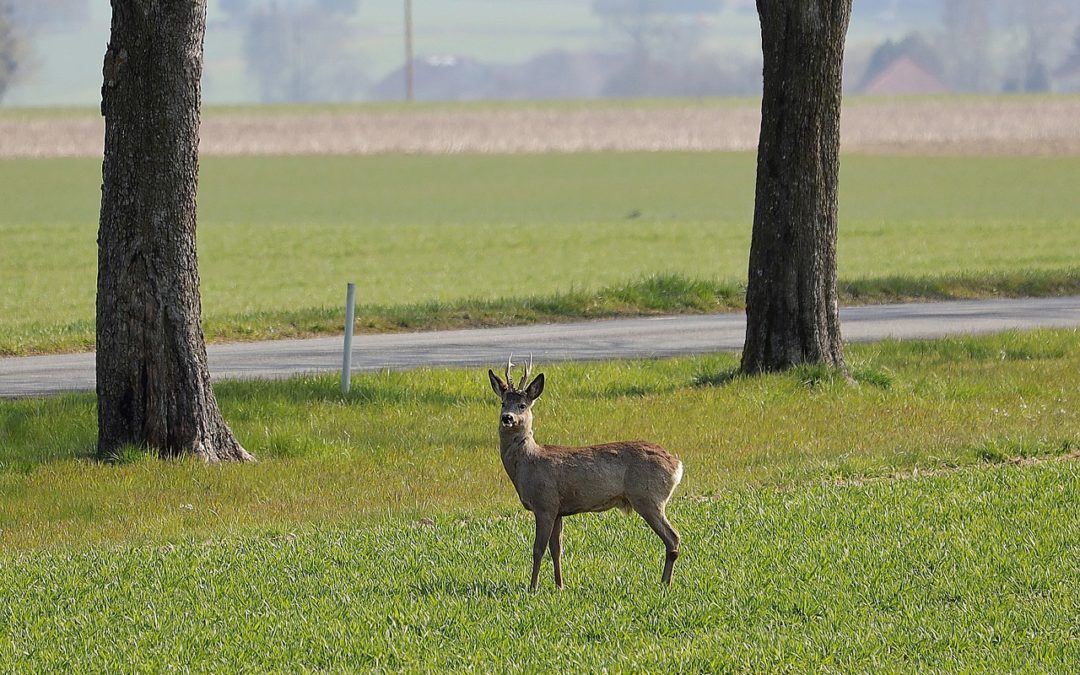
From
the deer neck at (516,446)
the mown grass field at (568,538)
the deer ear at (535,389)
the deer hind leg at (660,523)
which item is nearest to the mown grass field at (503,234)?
the mown grass field at (568,538)

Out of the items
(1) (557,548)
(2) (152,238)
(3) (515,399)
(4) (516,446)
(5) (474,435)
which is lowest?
(5) (474,435)

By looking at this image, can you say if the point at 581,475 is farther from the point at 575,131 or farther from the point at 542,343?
the point at 575,131

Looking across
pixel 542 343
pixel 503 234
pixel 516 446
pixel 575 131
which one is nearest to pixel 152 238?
pixel 516 446

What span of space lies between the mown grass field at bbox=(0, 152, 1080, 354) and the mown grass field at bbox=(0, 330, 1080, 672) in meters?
8.43

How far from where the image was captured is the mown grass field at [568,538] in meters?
8.01

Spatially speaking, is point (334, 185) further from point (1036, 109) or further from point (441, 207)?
point (1036, 109)

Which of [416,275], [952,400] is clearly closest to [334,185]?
[416,275]

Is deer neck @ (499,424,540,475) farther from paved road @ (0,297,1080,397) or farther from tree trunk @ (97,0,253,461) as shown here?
paved road @ (0,297,1080,397)

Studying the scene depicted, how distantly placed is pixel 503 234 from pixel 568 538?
3550 centimetres

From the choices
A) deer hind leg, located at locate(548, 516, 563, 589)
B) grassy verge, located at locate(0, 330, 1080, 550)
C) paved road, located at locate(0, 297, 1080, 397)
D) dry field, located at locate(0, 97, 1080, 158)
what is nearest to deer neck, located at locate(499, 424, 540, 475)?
deer hind leg, located at locate(548, 516, 563, 589)

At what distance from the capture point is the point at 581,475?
8.43 m

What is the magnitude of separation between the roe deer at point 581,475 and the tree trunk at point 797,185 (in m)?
7.99

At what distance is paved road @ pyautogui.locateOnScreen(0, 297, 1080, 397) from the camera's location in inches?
734

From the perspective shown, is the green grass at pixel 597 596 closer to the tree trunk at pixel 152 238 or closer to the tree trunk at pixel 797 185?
the tree trunk at pixel 152 238
